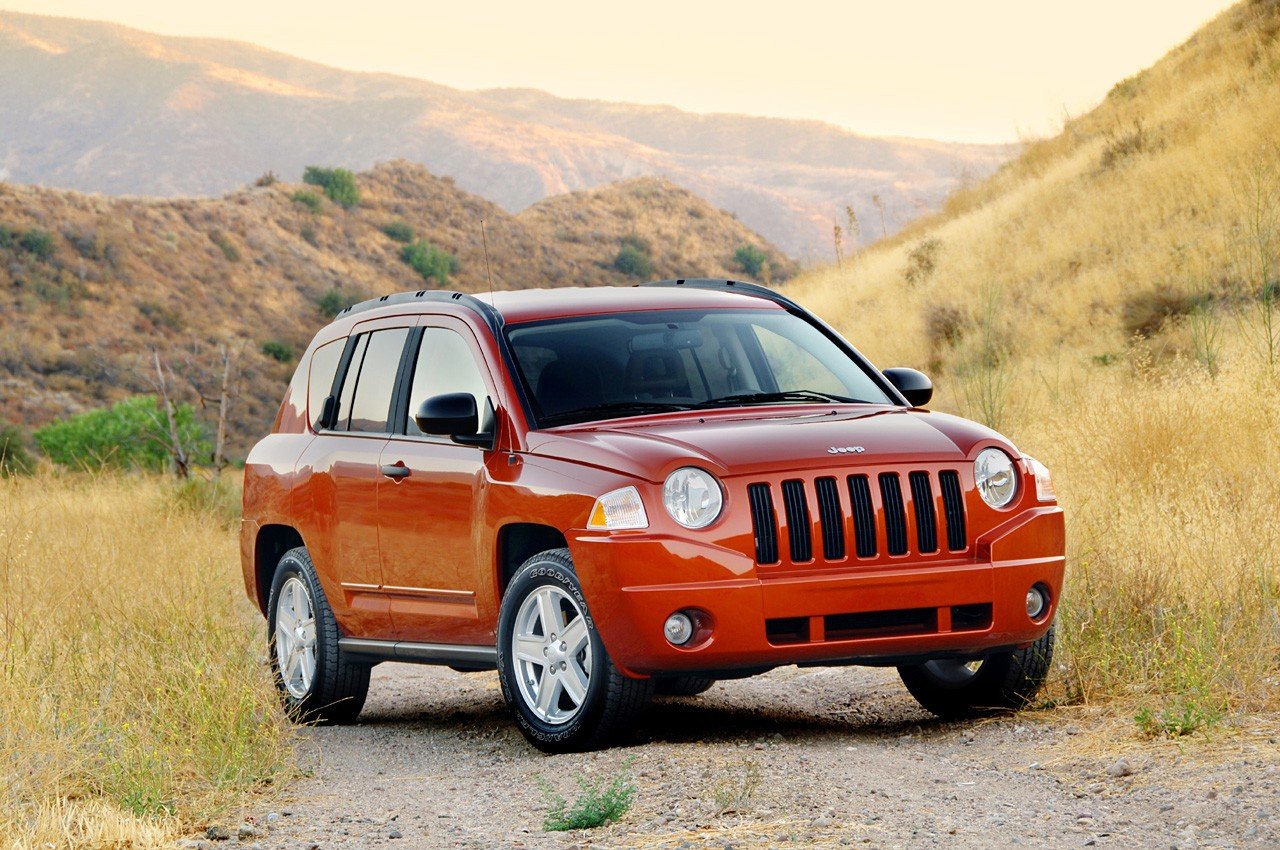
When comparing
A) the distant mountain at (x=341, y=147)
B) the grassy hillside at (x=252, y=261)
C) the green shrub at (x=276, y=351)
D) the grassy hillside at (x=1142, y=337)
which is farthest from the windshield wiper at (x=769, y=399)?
the distant mountain at (x=341, y=147)

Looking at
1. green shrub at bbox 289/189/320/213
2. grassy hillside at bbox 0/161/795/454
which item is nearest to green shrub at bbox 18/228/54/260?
grassy hillside at bbox 0/161/795/454

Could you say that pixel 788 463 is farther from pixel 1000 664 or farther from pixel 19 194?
pixel 19 194

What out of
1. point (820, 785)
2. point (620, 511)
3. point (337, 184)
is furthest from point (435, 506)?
point (337, 184)

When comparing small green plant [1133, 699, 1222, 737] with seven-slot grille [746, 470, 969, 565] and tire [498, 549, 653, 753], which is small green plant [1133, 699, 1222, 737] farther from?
tire [498, 549, 653, 753]

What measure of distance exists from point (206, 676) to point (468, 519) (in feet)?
4.33

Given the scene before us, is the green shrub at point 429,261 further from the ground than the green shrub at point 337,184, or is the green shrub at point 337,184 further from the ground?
the green shrub at point 337,184

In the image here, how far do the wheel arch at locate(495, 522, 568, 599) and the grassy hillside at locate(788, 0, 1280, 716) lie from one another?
2557mm

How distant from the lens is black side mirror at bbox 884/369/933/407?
27.4 feet

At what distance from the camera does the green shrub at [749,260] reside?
80062 millimetres

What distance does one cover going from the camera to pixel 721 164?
191 meters

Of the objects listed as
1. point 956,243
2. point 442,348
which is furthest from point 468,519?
point 956,243

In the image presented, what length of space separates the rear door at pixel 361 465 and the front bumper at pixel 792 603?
75.2 inches

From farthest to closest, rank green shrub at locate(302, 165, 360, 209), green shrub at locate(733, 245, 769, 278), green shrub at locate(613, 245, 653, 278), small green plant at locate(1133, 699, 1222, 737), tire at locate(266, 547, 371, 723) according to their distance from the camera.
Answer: green shrub at locate(733, 245, 769, 278)
green shrub at locate(613, 245, 653, 278)
green shrub at locate(302, 165, 360, 209)
tire at locate(266, 547, 371, 723)
small green plant at locate(1133, 699, 1222, 737)

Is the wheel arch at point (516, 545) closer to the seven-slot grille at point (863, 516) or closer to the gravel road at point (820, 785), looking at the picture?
the gravel road at point (820, 785)
